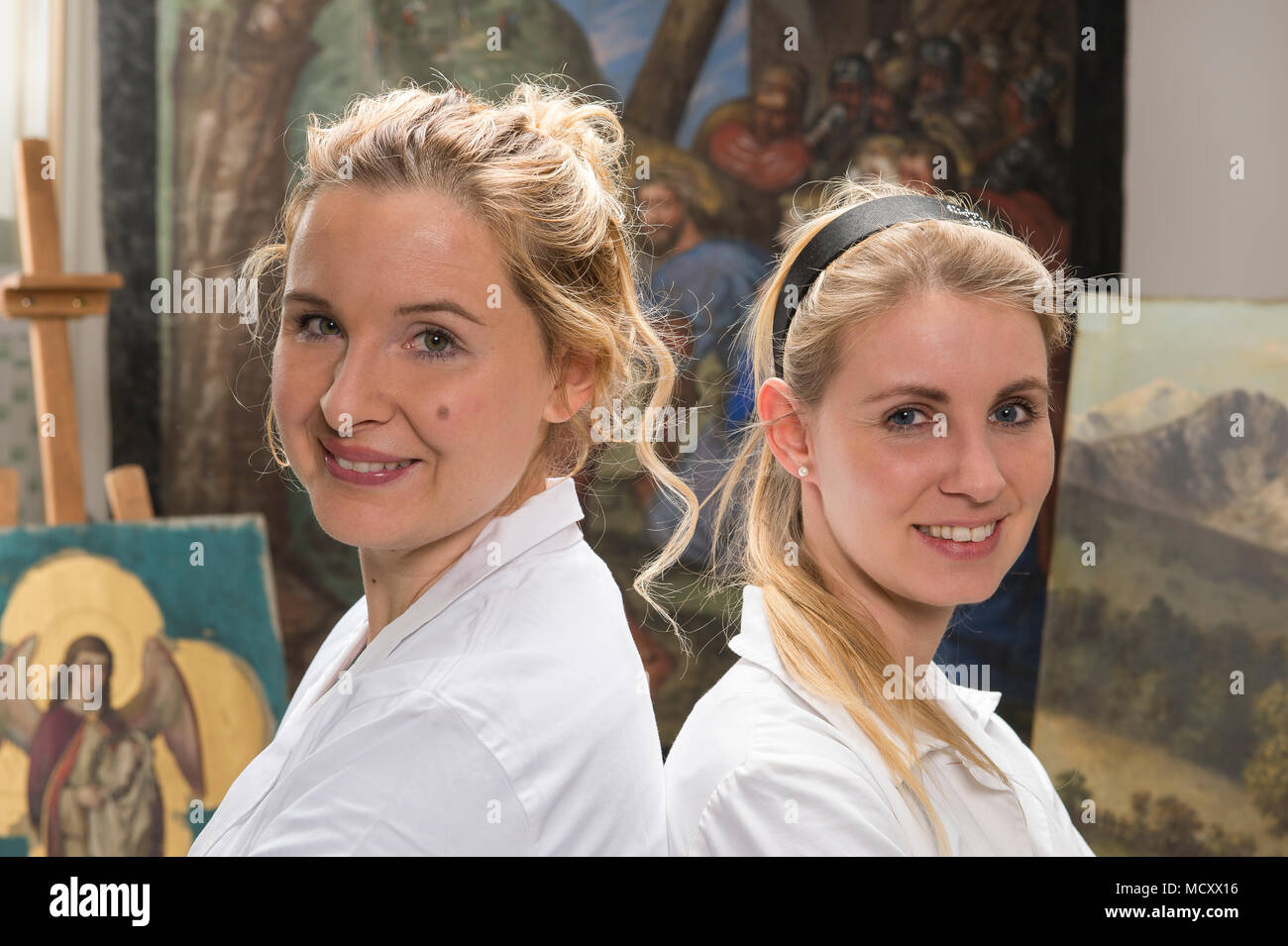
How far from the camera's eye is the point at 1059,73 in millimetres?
3100

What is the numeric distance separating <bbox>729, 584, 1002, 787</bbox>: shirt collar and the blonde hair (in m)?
0.11

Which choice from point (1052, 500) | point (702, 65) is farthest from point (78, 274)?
point (1052, 500)

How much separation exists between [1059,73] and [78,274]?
259cm

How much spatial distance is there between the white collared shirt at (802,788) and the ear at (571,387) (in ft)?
0.97

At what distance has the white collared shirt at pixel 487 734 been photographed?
97 cm

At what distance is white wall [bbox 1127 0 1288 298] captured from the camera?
304 cm

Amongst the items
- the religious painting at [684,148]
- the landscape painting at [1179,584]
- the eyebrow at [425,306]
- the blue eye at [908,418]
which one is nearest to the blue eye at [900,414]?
the blue eye at [908,418]

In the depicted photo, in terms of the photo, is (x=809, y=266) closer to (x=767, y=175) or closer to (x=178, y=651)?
(x=767, y=175)

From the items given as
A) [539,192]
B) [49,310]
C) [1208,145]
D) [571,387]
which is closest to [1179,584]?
[1208,145]

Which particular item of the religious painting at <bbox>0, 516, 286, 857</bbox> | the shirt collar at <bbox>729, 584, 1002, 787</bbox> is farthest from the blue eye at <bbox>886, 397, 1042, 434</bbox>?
the religious painting at <bbox>0, 516, 286, 857</bbox>

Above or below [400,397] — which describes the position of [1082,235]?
above

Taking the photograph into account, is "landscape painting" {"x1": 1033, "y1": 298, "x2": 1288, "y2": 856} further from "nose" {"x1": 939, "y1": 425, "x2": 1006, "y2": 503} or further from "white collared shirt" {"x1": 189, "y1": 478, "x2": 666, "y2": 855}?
"white collared shirt" {"x1": 189, "y1": 478, "x2": 666, "y2": 855}

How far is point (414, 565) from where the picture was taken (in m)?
1.21

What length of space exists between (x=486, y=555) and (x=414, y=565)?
3.7 inches
